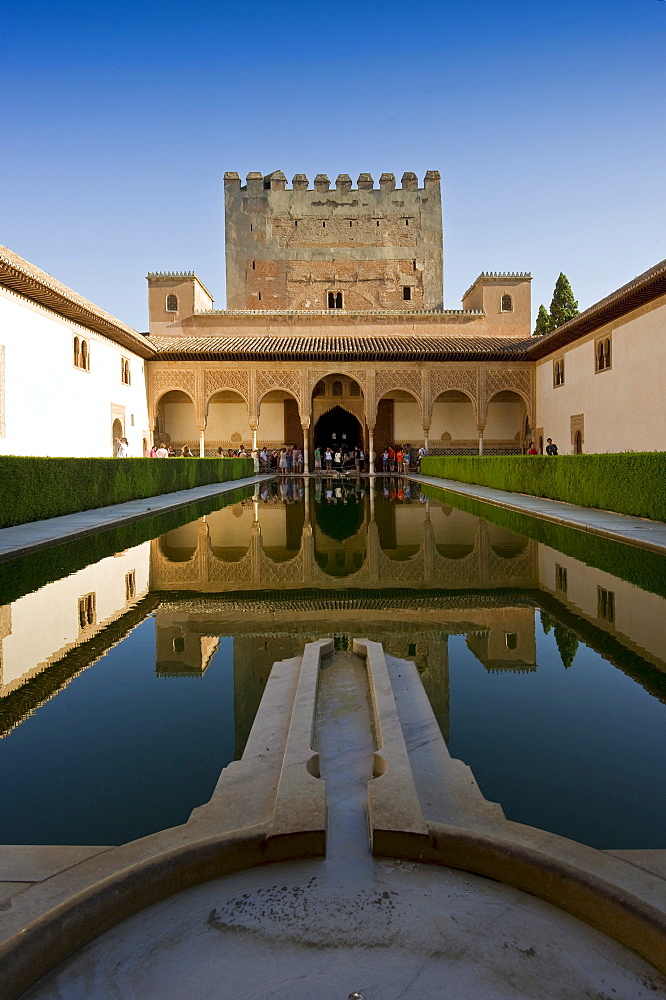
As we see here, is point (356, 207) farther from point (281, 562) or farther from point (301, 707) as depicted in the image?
point (301, 707)

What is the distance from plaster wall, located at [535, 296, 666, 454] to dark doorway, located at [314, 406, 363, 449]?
424 inches

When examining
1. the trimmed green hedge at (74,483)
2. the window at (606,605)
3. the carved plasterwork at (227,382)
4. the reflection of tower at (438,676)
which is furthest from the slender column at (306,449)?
the reflection of tower at (438,676)

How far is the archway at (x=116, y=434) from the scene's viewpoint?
22156 millimetres

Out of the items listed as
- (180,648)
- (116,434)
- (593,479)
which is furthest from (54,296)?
(180,648)

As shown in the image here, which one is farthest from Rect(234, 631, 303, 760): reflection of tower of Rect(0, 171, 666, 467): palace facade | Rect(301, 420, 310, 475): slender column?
Rect(301, 420, 310, 475): slender column

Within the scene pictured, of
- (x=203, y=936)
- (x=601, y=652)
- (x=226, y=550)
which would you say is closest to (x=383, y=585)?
(x=601, y=652)

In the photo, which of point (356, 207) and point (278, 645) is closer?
point (278, 645)

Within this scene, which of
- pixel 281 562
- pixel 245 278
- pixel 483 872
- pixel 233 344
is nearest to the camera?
pixel 483 872

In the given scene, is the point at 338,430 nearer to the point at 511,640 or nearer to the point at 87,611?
the point at 87,611

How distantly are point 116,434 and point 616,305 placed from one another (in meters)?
15.5

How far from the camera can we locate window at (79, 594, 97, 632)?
409 centimetres

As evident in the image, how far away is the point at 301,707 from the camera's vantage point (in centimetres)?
238

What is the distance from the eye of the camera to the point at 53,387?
17.1 meters

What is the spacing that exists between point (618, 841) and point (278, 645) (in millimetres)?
2063
